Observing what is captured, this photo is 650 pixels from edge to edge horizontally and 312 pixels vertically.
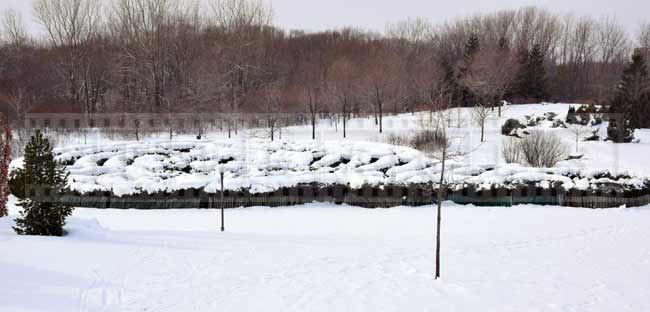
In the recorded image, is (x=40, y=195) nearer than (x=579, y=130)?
Yes

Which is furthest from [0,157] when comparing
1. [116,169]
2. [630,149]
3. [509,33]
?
[509,33]

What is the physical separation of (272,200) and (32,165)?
20.7ft

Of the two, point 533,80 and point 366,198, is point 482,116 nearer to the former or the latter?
point 366,198

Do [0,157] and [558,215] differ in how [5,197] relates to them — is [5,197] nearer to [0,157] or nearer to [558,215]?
[0,157]

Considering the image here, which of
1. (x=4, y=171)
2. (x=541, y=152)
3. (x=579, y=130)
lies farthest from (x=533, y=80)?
(x=4, y=171)

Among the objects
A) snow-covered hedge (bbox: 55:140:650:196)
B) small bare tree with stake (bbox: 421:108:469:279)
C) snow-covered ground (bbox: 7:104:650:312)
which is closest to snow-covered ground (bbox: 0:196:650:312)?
snow-covered ground (bbox: 7:104:650:312)

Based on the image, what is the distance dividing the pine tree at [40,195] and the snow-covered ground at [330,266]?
363 mm

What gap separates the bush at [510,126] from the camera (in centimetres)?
2744

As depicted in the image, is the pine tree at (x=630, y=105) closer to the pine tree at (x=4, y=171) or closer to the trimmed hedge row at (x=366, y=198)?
the trimmed hedge row at (x=366, y=198)

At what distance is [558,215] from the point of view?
446 inches

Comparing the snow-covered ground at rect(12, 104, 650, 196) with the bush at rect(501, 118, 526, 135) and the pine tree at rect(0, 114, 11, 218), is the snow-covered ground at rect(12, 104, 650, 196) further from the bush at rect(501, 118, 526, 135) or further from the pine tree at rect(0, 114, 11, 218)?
the bush at rect(501, 118, 526, 135)

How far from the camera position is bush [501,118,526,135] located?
2744 cm

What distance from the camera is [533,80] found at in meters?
39.2

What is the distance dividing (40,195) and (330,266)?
5220mm
